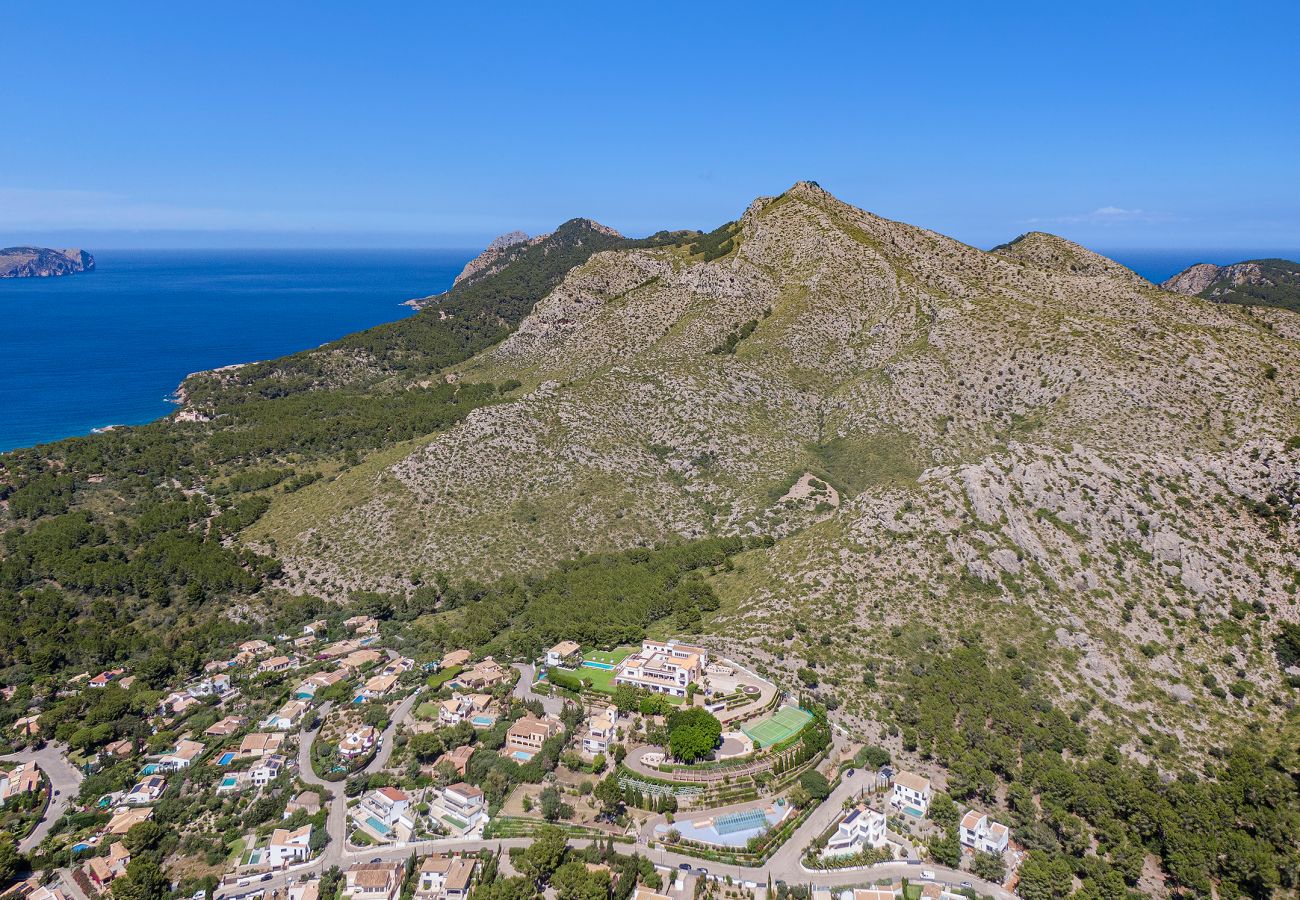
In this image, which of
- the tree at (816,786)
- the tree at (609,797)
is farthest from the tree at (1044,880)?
the tree at (609,797)

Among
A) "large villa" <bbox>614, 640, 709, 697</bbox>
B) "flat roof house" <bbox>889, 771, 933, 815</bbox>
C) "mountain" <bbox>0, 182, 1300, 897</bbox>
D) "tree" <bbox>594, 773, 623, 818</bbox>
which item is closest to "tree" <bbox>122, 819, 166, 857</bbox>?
"mountain" <bbox>0, 182, 1300, 897</bbox>

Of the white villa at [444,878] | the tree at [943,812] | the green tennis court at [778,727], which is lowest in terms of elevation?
the white villa at [444,878]

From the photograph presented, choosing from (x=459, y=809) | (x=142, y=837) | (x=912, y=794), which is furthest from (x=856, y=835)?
(x=142, y=837)

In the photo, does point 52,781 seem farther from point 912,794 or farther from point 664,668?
point 912,794

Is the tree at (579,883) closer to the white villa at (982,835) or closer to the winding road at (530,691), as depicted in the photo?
the winding road at (530,691)

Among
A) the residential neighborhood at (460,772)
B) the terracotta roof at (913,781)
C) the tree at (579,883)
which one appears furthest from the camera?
the terracotta roof at (913,781)

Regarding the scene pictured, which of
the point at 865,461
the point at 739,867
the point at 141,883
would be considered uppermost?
the point at 865,461

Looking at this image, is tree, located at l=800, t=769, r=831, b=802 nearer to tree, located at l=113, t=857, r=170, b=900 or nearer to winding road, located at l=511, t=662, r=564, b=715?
winding road, located at l=511, t=662, r=564, b=715
